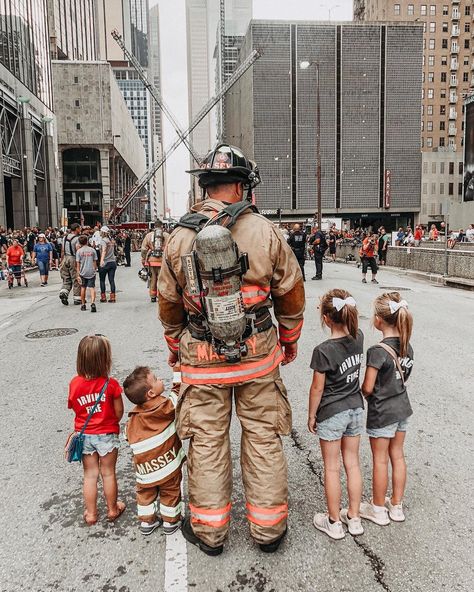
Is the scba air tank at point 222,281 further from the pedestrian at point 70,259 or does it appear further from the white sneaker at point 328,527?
the pedestrian at point 70,259

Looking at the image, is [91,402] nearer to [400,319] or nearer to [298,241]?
[400,319]

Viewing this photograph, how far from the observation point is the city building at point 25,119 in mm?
36531

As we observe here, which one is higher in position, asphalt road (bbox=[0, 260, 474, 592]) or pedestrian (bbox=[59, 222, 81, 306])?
pedestrian (bbox=[59, 222, 81, 306])

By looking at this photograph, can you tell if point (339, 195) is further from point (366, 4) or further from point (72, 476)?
point (72, 476)

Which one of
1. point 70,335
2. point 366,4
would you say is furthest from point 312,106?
point 70,335

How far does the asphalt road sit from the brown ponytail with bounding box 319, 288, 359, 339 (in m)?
1.22

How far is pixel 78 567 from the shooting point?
2.84 m

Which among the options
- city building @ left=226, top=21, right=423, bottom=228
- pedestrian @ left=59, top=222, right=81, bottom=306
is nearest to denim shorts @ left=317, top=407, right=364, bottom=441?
pedestrian @ left=59, top=222, right=81, bottom=306

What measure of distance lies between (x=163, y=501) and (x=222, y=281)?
4.64ft

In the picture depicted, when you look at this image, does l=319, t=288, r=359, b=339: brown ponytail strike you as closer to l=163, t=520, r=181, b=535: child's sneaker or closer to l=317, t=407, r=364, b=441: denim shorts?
l=317, t=407, r=364, b=441: denim shorts

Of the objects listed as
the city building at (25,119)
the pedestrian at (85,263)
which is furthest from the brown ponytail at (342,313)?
the city building at (25,119)

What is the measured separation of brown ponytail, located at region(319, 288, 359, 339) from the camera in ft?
10.1

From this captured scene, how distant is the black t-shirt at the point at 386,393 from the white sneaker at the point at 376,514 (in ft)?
1.70

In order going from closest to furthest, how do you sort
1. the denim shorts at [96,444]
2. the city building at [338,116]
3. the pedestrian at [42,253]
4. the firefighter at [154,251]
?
the denim shorts at [96,444] < the firefighter at [154,251] < the pedestrian at [42,253] < the city building at [338,116]
